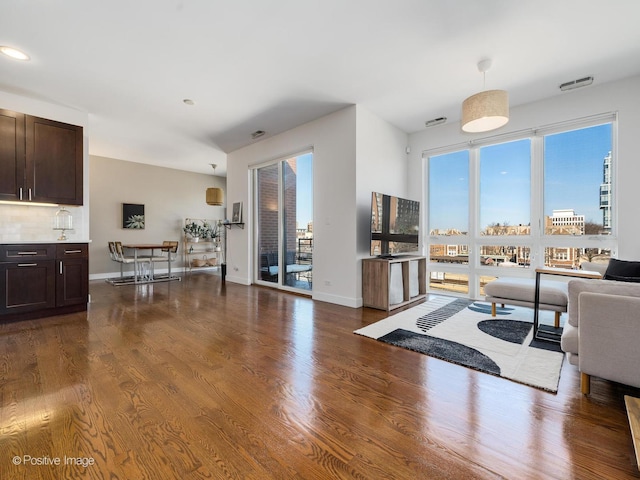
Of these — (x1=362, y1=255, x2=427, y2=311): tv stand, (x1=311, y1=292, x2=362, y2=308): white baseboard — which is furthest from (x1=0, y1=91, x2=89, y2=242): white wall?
(x1=362, y1=255, x2=427, y2=311): tv stand

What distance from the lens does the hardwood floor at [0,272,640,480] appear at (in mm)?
1244

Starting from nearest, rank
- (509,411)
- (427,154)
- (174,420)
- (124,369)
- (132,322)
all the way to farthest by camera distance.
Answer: (174,420) < (509,411) < (124,369) < (132,322) < (427,154)

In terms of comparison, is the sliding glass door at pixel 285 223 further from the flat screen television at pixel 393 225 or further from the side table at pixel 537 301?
the side table at pixel 537 301

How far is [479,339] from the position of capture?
2.76 meters

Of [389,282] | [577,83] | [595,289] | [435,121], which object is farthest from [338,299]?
[577,83]

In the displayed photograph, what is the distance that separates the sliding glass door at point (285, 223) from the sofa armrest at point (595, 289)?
3438mm

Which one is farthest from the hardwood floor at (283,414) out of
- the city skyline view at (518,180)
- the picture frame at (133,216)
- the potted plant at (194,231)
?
the potted plant at (194,231)

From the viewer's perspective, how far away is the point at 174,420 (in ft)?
5.07

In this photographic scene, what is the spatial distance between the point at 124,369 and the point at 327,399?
1572 millimetres

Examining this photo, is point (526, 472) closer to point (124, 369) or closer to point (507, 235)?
point (124, 369)

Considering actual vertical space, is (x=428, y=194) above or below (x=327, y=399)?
above

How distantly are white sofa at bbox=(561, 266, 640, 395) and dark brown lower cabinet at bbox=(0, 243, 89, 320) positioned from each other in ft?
17.2

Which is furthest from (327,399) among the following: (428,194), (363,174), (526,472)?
(428,194)

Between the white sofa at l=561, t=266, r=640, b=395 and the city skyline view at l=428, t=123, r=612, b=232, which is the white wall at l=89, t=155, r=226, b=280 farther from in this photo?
the white sofa at l=561, t=266, r=640, b=395
